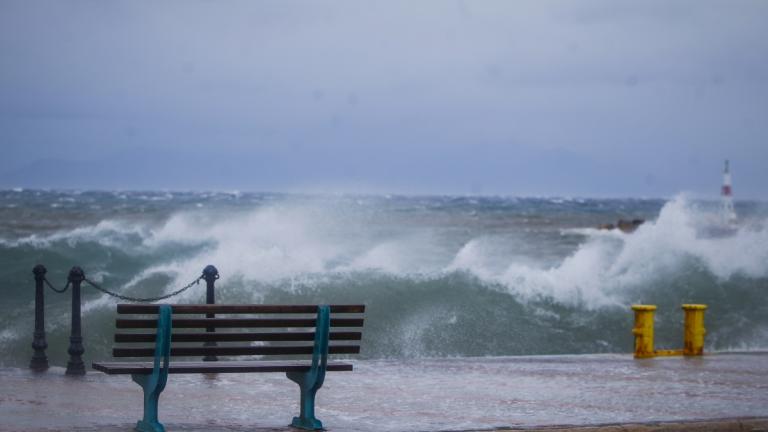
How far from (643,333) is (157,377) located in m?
7.64

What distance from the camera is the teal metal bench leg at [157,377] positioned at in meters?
8.12

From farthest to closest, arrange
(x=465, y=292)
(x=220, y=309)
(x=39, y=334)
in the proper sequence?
(x=465, y=292) → (x=39, y=334) → (x=220, y=309)

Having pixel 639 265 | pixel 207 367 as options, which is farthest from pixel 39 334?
pixel 639 265

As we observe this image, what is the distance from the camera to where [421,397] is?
1055cm

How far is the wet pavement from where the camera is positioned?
29.6ft

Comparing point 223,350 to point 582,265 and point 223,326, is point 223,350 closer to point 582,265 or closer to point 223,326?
point 223,326

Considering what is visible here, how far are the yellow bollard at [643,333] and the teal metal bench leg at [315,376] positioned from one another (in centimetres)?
647

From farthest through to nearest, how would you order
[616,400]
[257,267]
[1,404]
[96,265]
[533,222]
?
[533,222] < [96,265] < [257,267] < [616,400] < [1,404]

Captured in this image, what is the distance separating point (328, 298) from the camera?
22.1m

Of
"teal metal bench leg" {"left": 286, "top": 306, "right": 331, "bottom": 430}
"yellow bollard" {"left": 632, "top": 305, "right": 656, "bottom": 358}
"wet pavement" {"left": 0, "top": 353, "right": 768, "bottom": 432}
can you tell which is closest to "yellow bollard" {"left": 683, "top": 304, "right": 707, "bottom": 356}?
"yellow bollard" {"left": 632, "top": 305, "right": 656, "bottom": 358}

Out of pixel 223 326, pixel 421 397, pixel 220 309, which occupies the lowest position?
pixel 421 397

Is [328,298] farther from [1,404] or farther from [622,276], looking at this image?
[1,404]

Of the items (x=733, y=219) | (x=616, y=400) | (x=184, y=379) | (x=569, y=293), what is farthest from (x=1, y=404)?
(x=733, y=219)

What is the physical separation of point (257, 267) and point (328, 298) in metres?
1.59
